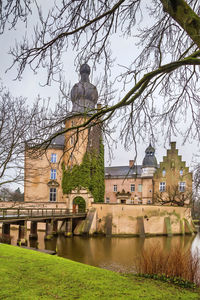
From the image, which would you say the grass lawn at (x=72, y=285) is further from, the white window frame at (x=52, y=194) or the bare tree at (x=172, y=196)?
the bare tree at (x=172, y=196)

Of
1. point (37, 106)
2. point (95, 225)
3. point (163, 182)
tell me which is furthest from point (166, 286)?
point (163, 182)

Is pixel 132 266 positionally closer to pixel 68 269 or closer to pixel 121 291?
pixel 68 269

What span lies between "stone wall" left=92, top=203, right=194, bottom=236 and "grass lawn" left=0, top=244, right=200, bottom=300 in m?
20.0

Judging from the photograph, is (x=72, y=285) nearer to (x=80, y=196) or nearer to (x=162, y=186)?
(x=80, y=196)

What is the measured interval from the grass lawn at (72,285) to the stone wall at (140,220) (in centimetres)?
2002

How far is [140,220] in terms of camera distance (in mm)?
26812

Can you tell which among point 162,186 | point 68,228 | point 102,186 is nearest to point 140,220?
point 102,186

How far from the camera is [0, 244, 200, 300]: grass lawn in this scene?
4449 millimetres

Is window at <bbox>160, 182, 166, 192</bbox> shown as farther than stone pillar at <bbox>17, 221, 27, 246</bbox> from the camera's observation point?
Yes

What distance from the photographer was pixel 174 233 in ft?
93.1

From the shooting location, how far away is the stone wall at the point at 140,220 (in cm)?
2625

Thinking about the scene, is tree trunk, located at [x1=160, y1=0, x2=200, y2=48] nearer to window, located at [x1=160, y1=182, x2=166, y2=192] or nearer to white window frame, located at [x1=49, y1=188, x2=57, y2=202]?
white window frame, located at [x1=49, y1=188, x2=57, y2=202]

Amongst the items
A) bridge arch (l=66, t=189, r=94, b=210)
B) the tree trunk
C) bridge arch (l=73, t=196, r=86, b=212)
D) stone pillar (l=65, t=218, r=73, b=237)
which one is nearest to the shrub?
the tree trunk

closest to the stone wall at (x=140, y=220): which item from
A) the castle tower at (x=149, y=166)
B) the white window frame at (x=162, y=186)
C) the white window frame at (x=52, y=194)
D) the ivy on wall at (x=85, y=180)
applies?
the ivy on wall at (x=85, y=180)
